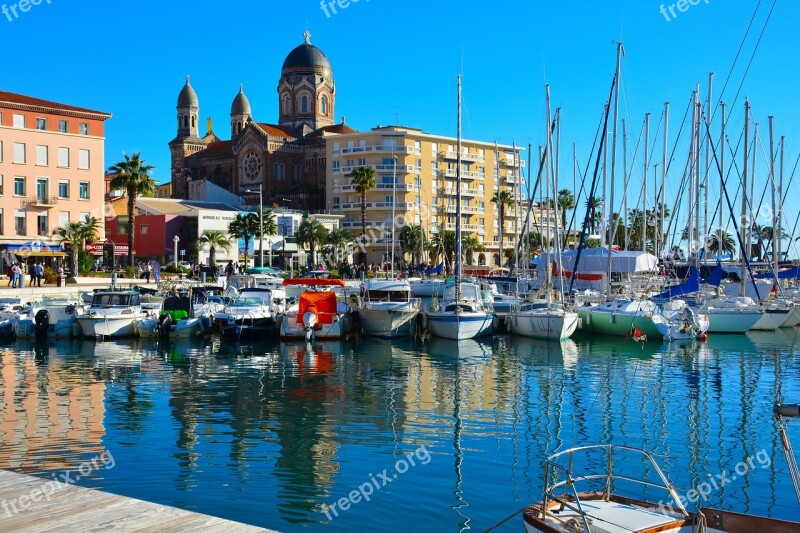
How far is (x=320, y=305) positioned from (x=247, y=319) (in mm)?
3590

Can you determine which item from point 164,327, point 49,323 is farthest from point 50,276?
point 164,327

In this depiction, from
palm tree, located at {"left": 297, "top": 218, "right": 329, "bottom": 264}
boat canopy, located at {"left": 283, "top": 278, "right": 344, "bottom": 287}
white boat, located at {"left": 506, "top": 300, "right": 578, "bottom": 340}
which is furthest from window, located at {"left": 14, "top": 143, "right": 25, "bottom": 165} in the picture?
white boat, located at {"left": 506, "top": 300, "right": 578, "bottom": 340}

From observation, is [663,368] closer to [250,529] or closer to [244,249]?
[250,529]

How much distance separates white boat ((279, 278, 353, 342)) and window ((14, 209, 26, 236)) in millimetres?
35113

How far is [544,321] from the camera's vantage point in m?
38.4

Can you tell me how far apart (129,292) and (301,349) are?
32.5ft

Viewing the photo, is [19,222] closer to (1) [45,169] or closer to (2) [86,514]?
(1) [45,169]

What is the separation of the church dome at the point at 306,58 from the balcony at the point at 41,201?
180 ft

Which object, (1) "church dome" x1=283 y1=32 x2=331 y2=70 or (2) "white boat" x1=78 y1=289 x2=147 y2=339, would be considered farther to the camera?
(1) "church dome" x1=283 y1=32 x2=331 y2=70

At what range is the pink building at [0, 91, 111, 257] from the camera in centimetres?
6431

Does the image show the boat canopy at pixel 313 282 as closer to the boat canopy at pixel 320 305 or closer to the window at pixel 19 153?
the boat canopy at pixel 320 305

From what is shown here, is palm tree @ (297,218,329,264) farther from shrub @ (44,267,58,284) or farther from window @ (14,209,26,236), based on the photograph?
shrub @ (44,267,58,284)

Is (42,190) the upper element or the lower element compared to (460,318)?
upper

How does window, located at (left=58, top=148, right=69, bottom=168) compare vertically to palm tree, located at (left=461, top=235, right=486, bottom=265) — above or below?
above
